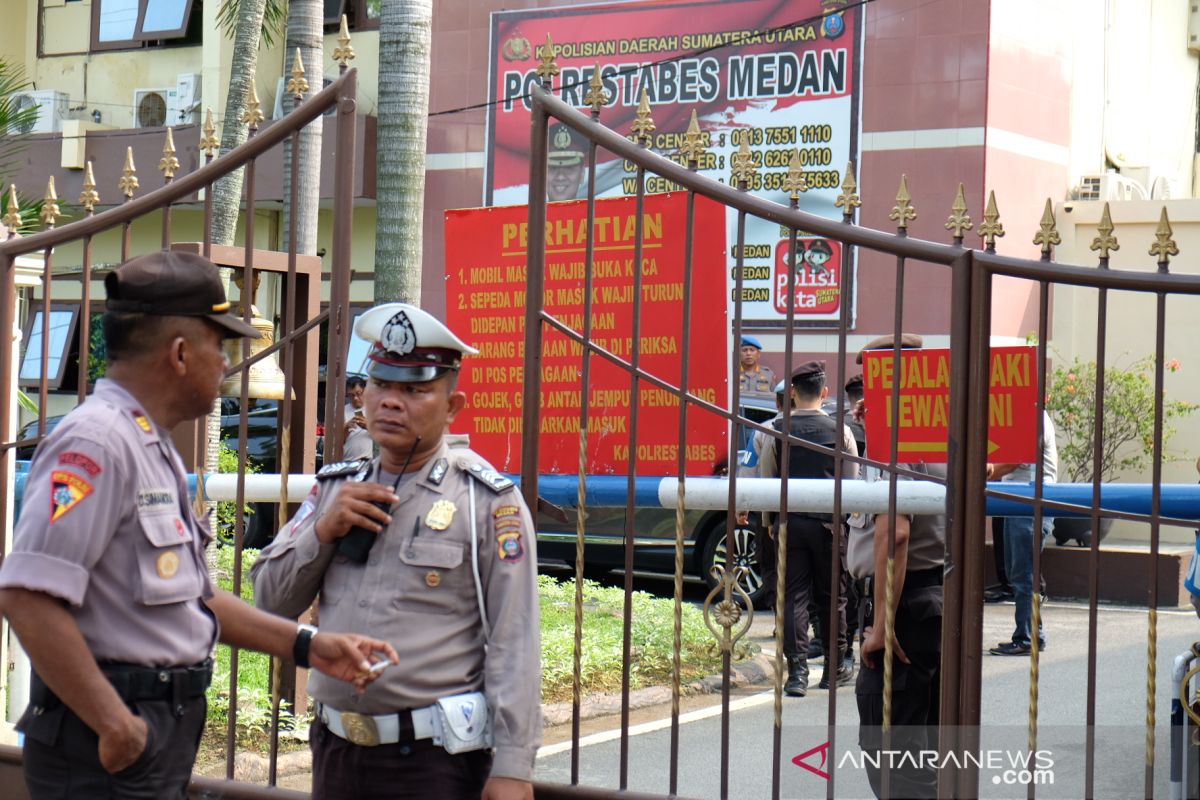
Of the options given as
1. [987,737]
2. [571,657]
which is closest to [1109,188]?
[571,657]

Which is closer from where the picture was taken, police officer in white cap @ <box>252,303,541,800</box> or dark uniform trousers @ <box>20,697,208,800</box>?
dark uniform trousers @ <box>20,697,208,800</box>

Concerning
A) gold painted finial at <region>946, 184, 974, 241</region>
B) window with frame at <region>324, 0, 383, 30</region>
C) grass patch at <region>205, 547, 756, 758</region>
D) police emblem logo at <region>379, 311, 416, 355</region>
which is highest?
window with frame at <region>324, 0, 383, 30</region>

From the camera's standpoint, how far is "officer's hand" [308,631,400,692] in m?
3.15

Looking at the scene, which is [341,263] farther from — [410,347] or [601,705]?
[601,705]

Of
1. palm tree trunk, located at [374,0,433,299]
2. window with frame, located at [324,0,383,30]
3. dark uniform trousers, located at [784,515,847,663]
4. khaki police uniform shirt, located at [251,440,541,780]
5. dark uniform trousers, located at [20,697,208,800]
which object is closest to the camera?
dark uniform trousers, located at [20,697,208,800]

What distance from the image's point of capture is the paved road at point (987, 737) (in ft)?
21.2

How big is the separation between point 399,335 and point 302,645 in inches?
28.8

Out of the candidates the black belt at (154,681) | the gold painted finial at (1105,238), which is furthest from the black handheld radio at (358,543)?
the gold painted finial at (1105,238)

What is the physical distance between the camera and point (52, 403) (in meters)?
20.3

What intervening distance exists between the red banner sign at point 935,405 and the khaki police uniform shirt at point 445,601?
113cm

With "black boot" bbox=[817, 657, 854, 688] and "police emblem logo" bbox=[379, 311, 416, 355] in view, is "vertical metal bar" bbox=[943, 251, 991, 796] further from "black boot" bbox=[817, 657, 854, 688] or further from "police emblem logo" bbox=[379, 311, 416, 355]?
"black boot" bbox=[817, 657, 854, 688]

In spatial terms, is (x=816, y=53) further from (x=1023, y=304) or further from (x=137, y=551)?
(x=137, y=551)

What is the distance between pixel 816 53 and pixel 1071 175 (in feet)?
10.4

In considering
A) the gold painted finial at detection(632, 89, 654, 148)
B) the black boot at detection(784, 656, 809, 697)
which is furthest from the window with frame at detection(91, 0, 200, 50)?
the gold painted finial at detection(632, 89, 654, 148)
